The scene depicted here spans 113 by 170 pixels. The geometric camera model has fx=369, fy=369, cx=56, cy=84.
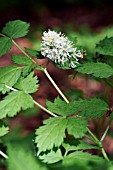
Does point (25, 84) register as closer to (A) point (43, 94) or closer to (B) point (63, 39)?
(B) point (63, 39)

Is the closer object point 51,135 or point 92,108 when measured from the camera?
point 51,135

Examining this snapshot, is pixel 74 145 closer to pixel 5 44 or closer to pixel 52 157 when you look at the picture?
pixel 52 157

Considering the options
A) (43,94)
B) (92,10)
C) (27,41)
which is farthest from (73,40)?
(92,10)

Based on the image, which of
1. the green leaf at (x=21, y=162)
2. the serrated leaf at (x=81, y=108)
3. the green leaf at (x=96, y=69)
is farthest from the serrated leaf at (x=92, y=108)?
the green leaf at (x=21, y=162)

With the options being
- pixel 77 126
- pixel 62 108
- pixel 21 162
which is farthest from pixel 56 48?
pixel 21 162

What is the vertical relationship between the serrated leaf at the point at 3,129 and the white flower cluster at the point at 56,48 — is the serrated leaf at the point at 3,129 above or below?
below

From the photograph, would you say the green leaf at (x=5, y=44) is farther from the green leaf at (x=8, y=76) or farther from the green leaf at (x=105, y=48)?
the green leaf at (x=105, y=48)

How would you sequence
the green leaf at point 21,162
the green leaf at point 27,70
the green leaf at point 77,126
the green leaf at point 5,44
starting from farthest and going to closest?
the green leaf at point 5,44 < the green leaf at point 27,70 < the green leaf at point 77,126 < the green leaf at point 21,162
